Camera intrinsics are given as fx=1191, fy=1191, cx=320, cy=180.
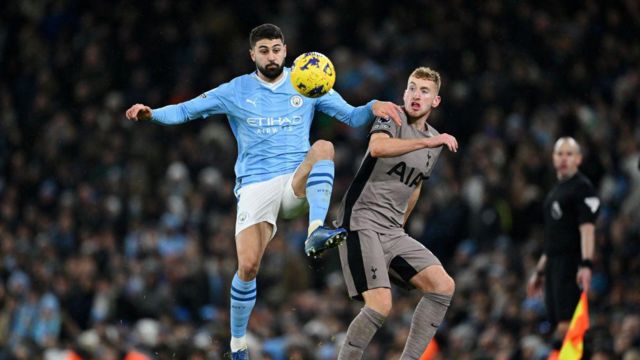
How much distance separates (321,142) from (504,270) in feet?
18.4

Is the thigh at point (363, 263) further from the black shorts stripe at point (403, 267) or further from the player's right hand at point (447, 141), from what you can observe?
the player's right hand at point (447, 141)

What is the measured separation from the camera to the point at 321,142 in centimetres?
952

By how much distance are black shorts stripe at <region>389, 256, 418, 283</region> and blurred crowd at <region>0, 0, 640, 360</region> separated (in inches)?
134

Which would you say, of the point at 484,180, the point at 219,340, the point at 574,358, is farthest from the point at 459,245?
the point at 574,358

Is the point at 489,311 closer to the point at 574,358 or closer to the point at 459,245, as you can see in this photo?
the point at 459,245

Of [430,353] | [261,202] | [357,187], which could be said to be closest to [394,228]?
[357,187]

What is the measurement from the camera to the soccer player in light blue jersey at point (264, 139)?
377 inches

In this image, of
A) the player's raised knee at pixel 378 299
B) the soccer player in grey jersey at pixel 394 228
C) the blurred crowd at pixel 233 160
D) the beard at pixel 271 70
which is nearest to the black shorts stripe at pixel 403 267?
the soccer player in grey jersey at pixel 394 228

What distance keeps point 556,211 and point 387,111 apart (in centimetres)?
327

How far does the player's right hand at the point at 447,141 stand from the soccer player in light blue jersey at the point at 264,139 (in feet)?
2.99

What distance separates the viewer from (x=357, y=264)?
9039mm

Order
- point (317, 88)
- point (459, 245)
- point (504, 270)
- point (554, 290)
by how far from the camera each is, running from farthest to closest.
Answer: point (459, 245)
point (504, 270)
point (554, 290)
point (317, 88)

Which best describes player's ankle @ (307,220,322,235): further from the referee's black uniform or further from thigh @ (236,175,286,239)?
the referee's black uniform

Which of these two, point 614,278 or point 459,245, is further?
point 459,245
